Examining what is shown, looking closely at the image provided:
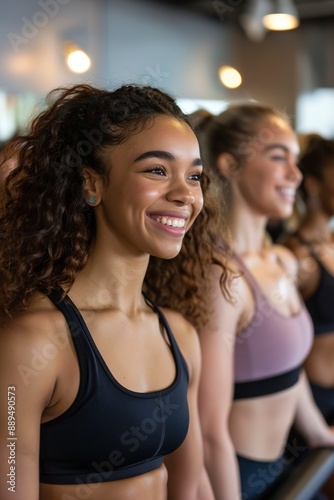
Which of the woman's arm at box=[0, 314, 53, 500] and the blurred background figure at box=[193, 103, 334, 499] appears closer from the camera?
the woman's arm at box=[0, 314, 53, 500]

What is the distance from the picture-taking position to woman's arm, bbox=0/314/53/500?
Answer: 3.85 feet

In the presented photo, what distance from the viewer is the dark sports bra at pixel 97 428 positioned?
124 cm

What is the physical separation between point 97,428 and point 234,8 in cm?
361

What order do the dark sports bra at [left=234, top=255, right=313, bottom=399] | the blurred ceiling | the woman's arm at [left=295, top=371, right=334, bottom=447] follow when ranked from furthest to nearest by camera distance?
the blurred ceiling → the woman's arm at [left=295, top=371, right=334, bottom=447] → the dark sports bra at [left=234, top=255, right=313, bottom=399]

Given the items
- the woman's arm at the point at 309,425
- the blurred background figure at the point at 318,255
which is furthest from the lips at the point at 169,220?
the blurred background figure at the point at 318,255

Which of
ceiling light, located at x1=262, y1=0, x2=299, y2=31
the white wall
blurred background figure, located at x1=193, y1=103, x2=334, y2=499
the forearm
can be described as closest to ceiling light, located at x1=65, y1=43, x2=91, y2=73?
the white wall

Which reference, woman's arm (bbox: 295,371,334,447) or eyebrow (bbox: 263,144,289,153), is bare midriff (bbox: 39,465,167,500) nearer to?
woman's arm (bbox: 295,371,334,447)

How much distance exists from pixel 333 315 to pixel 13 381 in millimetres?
1675

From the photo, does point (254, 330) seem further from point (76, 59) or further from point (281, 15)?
point (281, 15)

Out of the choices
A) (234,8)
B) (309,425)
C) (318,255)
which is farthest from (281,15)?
(309,425)

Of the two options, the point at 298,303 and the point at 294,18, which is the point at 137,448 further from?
the point at 294,18

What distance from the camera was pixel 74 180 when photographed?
1366 mm

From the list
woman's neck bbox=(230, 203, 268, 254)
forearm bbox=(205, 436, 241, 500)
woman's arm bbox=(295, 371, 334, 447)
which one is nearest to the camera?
forearm bbox=(205, 436, 241, 500)

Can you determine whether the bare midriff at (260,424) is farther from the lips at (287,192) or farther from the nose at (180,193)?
the nose at (180,193)
